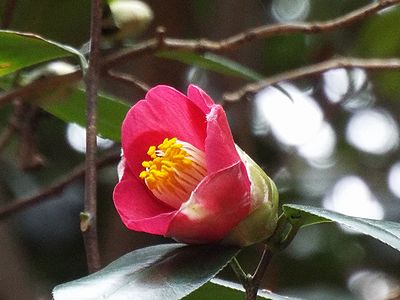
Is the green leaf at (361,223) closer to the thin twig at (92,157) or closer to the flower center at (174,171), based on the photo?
the flower center at (174,171)

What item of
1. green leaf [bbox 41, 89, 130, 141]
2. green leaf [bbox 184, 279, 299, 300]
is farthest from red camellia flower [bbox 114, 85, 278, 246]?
green leaf [bbox 41, 89, 130, 141]

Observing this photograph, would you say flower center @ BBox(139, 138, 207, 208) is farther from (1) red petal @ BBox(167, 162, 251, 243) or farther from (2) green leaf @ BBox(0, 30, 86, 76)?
(2) green leaf @ BBox(0, 30, 86, 76)

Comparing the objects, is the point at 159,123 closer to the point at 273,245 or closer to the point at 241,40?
the point at 273,245

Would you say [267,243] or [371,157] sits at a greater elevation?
[267,243]

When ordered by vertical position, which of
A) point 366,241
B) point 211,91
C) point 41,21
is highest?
point 41,21

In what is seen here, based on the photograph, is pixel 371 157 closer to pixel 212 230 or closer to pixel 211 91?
pixel 211 91

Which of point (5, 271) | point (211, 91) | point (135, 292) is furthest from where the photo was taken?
point (211, 91)

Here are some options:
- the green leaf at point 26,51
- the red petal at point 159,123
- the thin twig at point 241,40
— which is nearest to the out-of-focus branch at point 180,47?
the thin twig at point 241,40

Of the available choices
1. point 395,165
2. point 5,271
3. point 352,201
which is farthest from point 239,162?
point 395,165
